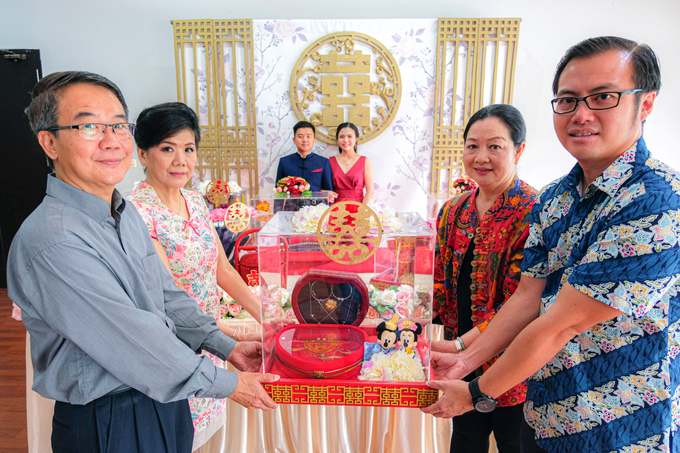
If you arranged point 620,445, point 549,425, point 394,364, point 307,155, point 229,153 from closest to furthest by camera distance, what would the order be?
1. point 620,445
2. point 549,425
3. point 394,364
4. point 307,155
5. point 229,153

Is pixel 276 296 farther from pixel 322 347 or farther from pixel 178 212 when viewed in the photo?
pixel 178 212

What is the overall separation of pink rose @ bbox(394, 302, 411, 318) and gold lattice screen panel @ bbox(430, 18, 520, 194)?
3108 millimetres

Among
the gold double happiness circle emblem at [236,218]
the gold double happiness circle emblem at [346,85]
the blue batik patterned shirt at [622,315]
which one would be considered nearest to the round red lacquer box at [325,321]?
the blue batik patterned shirt at [622,315]

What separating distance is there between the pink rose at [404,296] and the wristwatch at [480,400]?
273 millimetres

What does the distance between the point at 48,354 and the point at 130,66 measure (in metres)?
3.98

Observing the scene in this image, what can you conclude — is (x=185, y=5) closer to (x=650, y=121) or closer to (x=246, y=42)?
(x=246, y=42)

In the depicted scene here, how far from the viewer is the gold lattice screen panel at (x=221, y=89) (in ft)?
12.6

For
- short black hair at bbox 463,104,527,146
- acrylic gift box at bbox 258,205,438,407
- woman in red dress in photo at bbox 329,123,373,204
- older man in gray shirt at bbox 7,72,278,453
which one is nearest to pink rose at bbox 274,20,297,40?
woman in red dress in photo at bbox 329,123,373,204

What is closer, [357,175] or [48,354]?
[48,354]

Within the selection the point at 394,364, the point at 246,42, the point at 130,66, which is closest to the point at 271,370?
the point at 394,364

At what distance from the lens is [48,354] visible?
82 cm

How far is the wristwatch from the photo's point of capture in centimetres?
96

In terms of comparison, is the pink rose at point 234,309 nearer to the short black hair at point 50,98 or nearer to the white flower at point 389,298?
the white flower at point 389,298

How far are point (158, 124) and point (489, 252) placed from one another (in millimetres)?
1139
